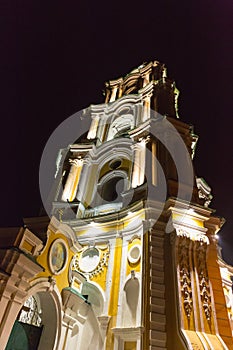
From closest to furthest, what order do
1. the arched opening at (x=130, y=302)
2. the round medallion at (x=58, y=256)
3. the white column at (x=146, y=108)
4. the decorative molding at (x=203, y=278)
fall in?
the round medallion at (x=58, y=256)
the decorative molding at (x=203, y=278)
the arched opening at (x=130, y=302)
the white column at (x=146, y=108)

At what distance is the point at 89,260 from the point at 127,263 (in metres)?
2.41

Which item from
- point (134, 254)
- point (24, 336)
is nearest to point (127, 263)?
point (134, 254)

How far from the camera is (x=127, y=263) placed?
552 inches

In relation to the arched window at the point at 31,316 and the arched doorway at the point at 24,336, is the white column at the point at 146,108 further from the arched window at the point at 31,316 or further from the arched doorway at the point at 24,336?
the arched doorway at the point at 24,336

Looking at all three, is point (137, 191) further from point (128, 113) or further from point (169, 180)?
point (128, 113)

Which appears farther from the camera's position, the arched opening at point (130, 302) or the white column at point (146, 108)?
the white column at point (146, 108)

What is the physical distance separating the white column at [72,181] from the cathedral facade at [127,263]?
93 millimetres

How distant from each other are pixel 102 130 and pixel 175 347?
714 inches

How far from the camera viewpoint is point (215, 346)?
34.2ft

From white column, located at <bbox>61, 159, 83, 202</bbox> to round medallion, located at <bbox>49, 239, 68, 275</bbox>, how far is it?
770cm

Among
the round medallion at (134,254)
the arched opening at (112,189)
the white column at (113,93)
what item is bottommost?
the round medallion at (134,254)

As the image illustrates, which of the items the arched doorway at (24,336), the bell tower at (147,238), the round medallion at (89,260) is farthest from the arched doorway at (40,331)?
the round medallion at (89,260)

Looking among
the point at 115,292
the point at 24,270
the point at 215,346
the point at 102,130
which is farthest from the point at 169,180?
the point at 102,130

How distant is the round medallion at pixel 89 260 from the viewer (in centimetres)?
1509
